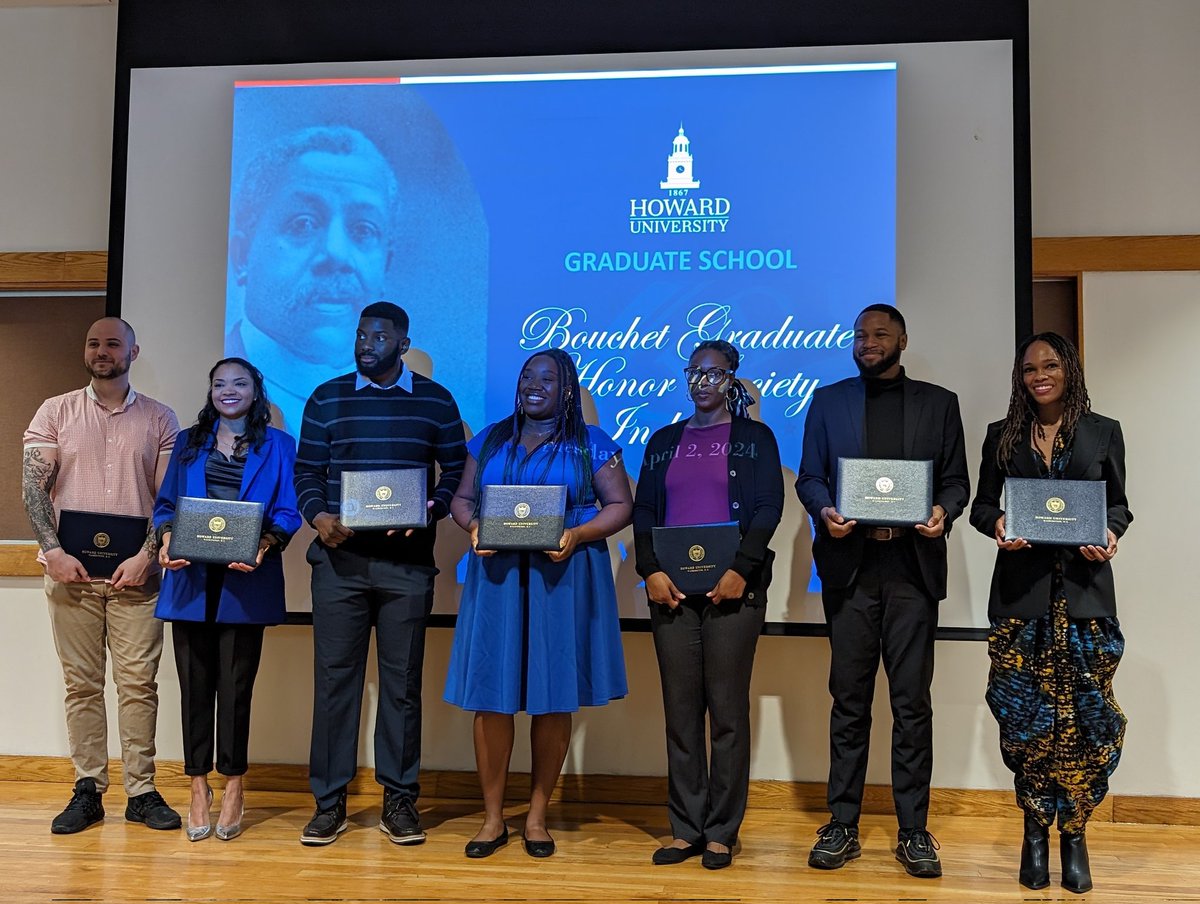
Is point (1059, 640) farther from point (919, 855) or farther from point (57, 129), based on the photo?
point (57, 129)

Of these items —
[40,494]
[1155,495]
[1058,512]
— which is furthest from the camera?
[1155,495]

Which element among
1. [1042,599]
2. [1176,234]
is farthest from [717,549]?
[1176,234]

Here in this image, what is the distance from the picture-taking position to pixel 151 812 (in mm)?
3539

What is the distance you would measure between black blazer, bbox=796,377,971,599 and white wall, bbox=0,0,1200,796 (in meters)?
0.63

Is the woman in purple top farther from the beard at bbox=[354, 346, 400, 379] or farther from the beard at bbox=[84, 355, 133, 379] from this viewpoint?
the beard at bbox=[84, 355, 133, 379]

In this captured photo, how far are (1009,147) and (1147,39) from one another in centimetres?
79

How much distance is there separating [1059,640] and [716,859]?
114cm

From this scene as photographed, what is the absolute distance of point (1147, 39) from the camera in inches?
160

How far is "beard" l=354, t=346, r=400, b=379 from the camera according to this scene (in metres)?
3.47

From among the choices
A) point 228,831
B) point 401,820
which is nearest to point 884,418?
point 401,820

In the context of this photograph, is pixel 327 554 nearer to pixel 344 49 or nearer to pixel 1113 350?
pixel 344 49

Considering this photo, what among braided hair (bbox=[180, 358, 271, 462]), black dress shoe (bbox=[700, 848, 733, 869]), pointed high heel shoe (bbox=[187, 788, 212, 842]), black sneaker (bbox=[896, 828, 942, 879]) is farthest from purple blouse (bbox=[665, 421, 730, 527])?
pointed high heel shoe (bbox=[187, 788, 212, 842])

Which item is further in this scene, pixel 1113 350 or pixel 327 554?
pixel 1113 350

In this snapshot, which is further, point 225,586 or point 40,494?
point 40,494
